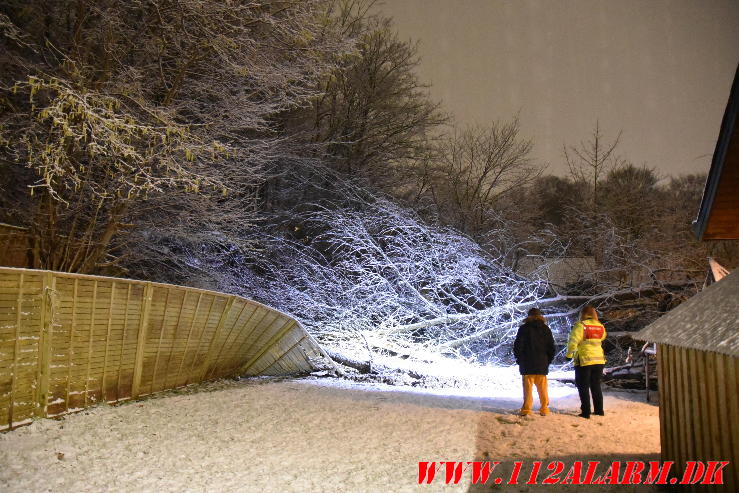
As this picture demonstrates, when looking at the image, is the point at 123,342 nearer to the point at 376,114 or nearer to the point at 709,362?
the point at 709,362

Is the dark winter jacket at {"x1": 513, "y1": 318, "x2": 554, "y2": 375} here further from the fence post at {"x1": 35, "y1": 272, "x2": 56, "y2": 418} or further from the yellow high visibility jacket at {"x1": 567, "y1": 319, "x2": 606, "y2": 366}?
the fence post at {"x1": 35, "y1": 272, "x2": 56, "y2": 418}

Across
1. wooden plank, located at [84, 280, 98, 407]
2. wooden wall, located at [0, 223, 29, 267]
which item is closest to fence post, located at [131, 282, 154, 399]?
wooden plank, located at [84, 280, 98, 407]

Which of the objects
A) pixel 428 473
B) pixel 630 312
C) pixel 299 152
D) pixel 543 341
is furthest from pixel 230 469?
pixel 299 152

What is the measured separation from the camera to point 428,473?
5.12m

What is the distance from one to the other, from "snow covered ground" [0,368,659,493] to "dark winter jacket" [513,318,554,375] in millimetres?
715

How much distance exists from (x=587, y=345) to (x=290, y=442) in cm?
440

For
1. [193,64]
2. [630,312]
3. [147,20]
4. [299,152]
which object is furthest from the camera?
[299,152]

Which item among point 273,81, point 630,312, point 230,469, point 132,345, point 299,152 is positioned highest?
point 299,152

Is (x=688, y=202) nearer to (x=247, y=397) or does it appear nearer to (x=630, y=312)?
(x=630, y=312)

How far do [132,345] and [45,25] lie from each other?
19.4 feet

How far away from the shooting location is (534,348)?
7770 mm

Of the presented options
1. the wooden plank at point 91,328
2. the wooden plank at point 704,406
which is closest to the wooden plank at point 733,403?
the wooden plank at point 704,406

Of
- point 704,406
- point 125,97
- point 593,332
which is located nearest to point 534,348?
point 593,332

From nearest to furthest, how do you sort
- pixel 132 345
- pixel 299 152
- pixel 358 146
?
1. pixel 132 345
2. pixel 299 152
3. pixel 358 146
